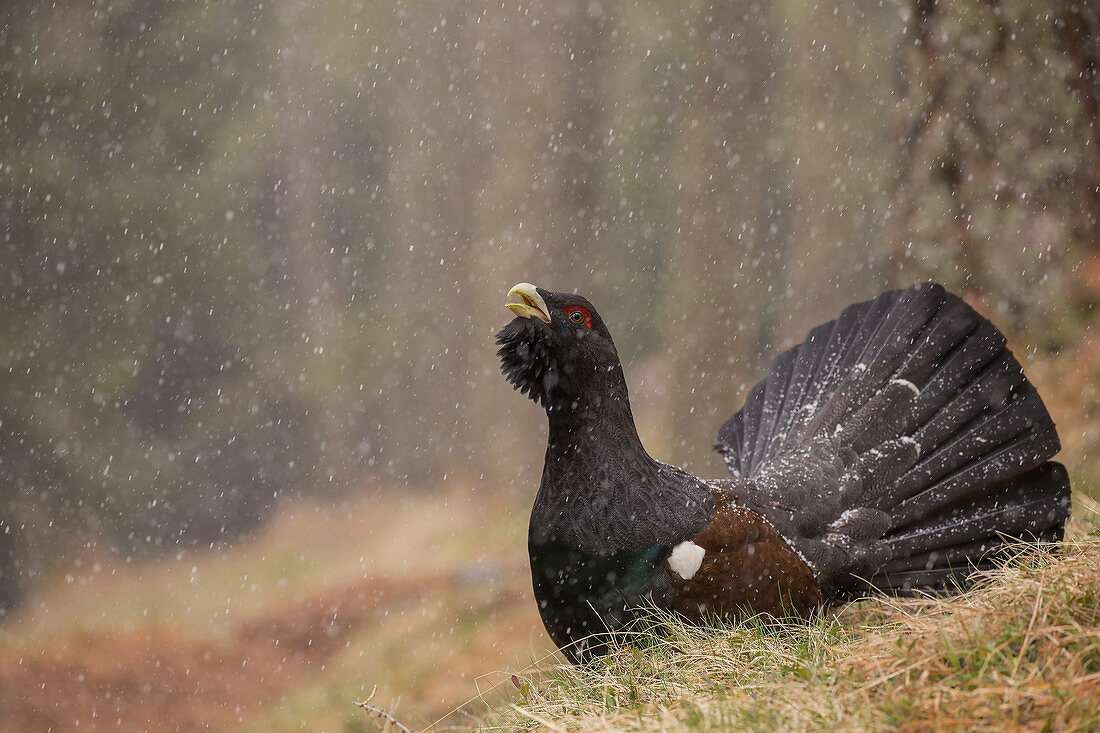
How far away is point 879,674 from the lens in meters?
1.72

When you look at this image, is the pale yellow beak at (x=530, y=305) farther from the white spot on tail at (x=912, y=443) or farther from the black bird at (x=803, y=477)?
the white spot on tail at (x=912, y=443)

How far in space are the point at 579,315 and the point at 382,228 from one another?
23.8 feet

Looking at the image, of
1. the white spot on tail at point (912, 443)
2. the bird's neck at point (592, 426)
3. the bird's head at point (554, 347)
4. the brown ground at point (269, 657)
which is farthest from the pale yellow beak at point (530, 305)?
the brown ground at point (269, 657)

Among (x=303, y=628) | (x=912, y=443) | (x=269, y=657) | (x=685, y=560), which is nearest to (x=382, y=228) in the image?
(x=303, y=628)

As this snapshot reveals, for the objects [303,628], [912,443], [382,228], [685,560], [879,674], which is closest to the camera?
[879,674]

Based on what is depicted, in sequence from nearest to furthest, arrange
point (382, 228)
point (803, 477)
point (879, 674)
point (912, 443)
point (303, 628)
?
1. point (879, 674)
2. point (803, 477)
3. point (912, 443)
4. point (303, 628)
5. point (382, 228)

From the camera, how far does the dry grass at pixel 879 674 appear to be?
148cm

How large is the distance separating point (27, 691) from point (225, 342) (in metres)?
3.64

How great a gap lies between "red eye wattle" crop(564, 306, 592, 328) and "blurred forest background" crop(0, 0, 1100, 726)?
3.63 m

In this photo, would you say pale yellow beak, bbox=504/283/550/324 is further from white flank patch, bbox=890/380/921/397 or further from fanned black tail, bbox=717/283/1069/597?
white flank patch, bbox=890/380/921/397

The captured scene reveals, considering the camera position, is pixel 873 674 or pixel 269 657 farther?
pixel 269 657

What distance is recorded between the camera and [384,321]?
920 cm

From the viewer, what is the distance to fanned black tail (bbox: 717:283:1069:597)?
296 cm

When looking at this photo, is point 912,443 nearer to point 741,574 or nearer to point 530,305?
point 741,574
